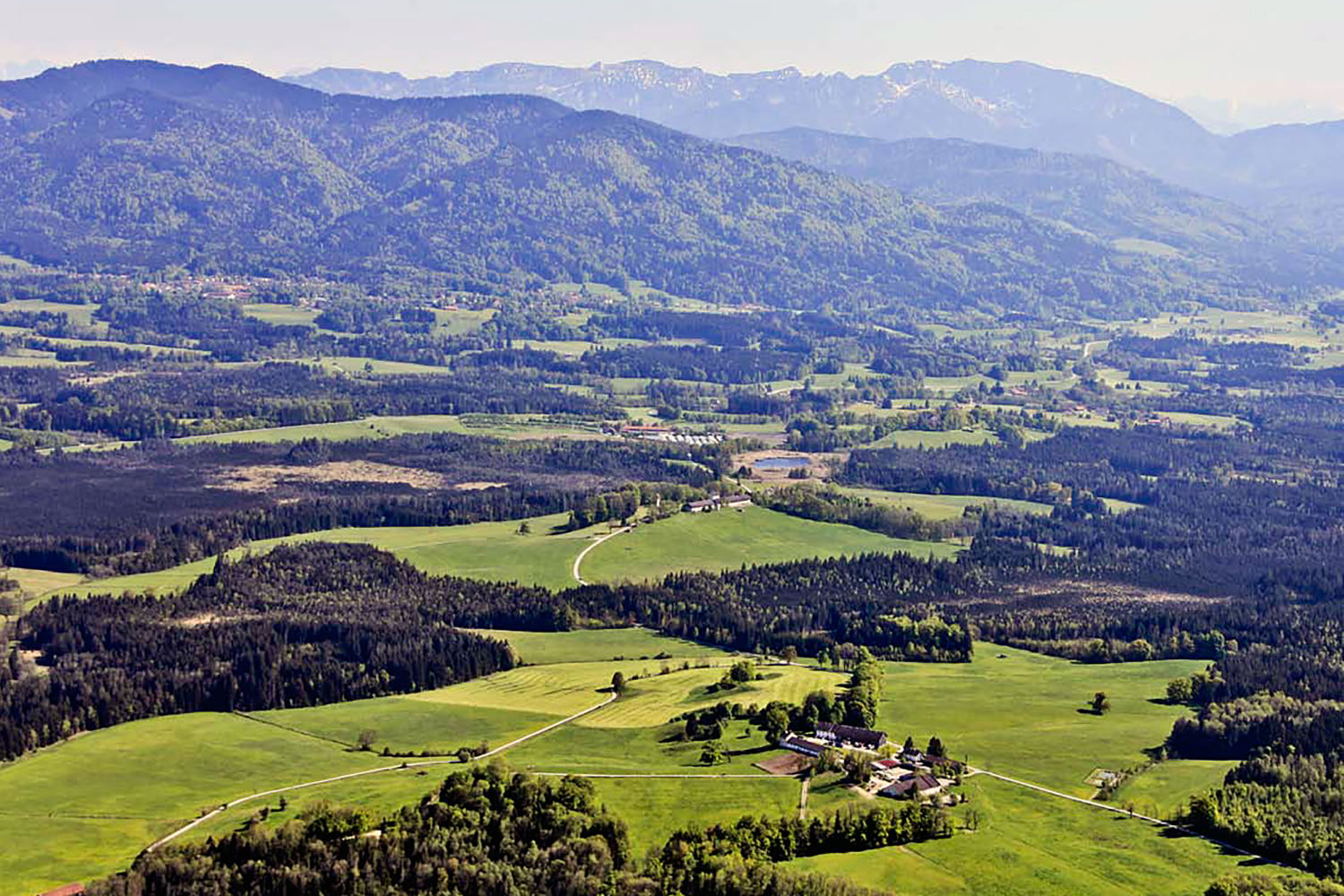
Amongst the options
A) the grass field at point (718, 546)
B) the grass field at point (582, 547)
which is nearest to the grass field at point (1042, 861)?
the grass field at point (582, 547)

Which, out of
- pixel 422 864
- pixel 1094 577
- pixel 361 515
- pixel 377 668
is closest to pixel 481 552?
pixel 361 515

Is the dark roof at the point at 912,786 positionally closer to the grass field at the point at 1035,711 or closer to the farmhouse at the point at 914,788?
the farmhouse at the point at 914,788

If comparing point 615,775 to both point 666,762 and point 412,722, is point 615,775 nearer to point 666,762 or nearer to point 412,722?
point 666,762

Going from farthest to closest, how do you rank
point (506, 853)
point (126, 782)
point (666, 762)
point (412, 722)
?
point (412, 722), point (666, 762), point (126, 782), point (506, 853)

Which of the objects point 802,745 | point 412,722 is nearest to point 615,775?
point 802,745

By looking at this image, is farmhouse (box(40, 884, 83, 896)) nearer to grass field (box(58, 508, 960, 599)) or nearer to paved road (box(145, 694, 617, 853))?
paved road (box(145, 694, 617, 853))

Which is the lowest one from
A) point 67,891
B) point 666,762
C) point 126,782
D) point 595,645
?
Answer: point 595,645

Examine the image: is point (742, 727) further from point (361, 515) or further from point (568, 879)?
point (361, 515)

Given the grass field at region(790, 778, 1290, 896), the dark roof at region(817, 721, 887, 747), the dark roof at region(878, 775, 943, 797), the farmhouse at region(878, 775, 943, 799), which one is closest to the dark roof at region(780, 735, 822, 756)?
the dark roof at region(817, 721, 887, 747)
